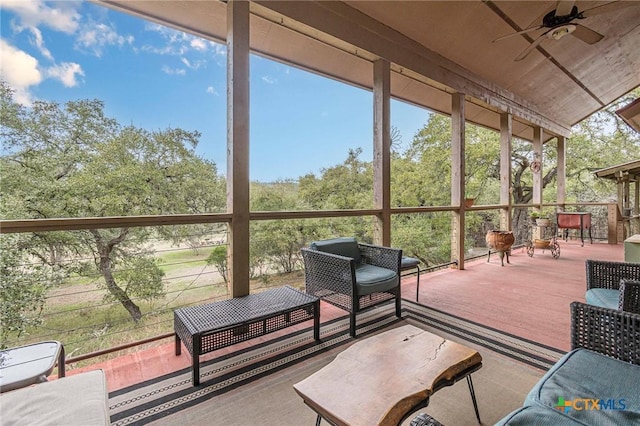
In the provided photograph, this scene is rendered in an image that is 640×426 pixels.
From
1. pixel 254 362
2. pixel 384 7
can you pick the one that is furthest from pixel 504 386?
pixel 384 7

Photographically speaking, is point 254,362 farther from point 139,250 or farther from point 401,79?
point 401,79

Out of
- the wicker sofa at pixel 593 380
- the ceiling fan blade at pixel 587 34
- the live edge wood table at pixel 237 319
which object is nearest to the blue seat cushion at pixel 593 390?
the wicker sofa at pixel 593 380

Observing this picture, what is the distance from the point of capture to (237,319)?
2.17 m

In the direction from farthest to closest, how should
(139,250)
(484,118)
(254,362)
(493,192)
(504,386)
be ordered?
(493,192), (484,118), (139,250), (254,362), (504,386)

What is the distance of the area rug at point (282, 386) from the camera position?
169 centimetres

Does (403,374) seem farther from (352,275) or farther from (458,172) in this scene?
(458,172)

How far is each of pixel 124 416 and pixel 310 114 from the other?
6.43 m

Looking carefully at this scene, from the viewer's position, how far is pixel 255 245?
521cm

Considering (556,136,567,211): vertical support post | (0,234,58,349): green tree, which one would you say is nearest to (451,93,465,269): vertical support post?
(0,234,58,349): green tree

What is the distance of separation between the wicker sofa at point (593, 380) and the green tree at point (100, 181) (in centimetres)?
374

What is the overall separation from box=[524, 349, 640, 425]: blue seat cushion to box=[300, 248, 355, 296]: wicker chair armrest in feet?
4.97

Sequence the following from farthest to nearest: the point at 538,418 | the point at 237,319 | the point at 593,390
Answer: the point at 237,319
the point at 593,390
the point at 538,418

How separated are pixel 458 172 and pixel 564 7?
2418mm

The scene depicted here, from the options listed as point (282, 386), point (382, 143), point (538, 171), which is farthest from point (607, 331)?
point (538, 171)
